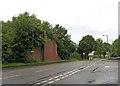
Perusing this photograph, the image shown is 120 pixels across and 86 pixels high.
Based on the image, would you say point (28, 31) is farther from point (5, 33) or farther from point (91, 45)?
point (91, 45)

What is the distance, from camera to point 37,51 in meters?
68.9

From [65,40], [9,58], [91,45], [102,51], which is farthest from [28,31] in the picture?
[102,51]

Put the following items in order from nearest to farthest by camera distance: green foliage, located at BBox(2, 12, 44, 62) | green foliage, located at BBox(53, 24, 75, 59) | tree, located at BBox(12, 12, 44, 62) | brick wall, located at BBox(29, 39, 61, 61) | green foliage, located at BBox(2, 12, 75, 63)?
1. green foliage, located at BBox(2, 12, 75, 63)
2. green foliage, located at BBox(2, 12, 44, 62)
3. tree, located at BBox(12, 12, 44, 62)
4. brick wall, located at BBox(29, 39, 61, 61)
5. green foliage, located at BBox(53, 24, 75, 59)

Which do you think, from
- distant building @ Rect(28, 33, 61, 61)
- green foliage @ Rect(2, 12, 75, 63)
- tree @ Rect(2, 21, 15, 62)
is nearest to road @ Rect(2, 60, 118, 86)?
tree @ Rect(2, 21, 15, 62)

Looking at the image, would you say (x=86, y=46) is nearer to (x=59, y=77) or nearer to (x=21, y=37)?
(x=21, y=37)

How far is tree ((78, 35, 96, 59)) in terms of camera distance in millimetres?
135750

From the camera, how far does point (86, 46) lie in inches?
5364

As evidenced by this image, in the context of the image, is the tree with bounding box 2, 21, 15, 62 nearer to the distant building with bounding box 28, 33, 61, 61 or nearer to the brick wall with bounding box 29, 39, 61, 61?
the distant building with bounding box 28, 33, 61, 61

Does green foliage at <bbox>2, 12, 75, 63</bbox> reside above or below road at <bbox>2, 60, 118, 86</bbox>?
above

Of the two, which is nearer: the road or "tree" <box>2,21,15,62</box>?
the road

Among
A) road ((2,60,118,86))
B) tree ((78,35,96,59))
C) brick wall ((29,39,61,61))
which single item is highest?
tree ((78,35,96,59))

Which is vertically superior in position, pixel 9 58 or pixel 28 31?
pixel 28 31

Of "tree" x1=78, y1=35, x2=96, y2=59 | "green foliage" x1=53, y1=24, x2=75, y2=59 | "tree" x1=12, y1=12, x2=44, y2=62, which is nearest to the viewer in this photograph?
"tree" x1=12, y1=12, x2=44, y2=62

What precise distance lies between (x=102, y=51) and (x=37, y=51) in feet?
298
